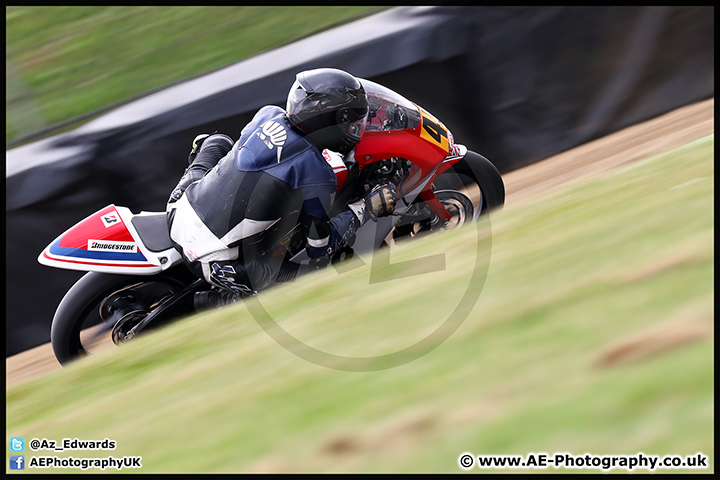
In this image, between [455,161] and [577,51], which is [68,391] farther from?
[577,51]

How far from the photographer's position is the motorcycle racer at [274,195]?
3982mm

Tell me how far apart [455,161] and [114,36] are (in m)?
5.81

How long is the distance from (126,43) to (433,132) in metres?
5.49

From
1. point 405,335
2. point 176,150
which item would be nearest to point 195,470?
point 405,335

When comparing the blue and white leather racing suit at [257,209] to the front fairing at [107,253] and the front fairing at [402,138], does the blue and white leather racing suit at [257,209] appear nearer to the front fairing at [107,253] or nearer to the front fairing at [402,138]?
the front fairing at [107,253]

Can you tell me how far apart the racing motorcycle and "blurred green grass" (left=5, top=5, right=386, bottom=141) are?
11.4ft

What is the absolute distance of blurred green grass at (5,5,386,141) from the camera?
7727mm

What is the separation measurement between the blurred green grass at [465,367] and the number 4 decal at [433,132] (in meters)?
0.85

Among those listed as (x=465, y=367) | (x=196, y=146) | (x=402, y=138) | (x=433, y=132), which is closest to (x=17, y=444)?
(x=465, y=367)

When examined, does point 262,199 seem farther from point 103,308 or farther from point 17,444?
point 17,444

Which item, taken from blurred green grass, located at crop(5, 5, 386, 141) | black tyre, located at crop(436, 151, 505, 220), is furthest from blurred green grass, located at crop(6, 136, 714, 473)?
blurred green grass, located at crop(5, 5, 386, 141)

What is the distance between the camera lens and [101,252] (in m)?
4.21

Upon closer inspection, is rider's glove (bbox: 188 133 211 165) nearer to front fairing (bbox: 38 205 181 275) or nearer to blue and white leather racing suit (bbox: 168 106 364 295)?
blue and white leather racing suit (bbox: 168 106 364 295)

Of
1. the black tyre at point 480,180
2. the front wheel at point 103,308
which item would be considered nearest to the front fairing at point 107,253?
the front wheel at point 103,308
